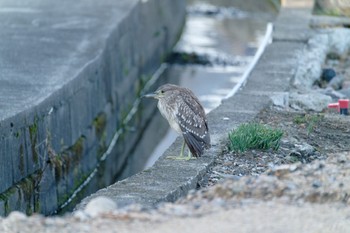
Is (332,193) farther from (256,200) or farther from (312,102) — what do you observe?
(312,102)

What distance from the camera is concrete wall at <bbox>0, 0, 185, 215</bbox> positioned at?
1054 cm

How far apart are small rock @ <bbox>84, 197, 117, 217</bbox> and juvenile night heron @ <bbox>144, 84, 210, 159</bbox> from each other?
2.12 metres

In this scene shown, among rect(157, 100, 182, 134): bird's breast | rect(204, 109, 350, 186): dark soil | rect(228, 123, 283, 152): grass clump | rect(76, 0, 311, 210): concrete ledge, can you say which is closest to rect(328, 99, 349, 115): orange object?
rect(204, 109, 350, 186): dark soil

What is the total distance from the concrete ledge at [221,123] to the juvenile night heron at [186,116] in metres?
0.15

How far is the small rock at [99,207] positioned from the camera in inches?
263

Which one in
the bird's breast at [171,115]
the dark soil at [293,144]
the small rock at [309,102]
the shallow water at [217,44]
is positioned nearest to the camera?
the dark soil at [293,144]

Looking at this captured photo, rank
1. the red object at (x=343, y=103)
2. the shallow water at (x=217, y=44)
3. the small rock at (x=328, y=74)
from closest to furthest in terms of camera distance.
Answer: the red object at (x=343, y=103) < the small rock at (x=328, y=74) < the shallow water at (x=217, y=44)

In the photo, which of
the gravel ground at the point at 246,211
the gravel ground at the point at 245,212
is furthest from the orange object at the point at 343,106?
the gravel ground at the point at 245,212

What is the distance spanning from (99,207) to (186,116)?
2396mm

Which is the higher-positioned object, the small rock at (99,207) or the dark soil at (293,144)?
the small rock at (99,207)

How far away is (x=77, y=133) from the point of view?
12391mm

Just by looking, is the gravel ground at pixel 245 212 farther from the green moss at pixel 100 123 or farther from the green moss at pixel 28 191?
the green moss at pixel 100 123

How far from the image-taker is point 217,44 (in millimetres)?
19781

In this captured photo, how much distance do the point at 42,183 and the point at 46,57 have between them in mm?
2454
